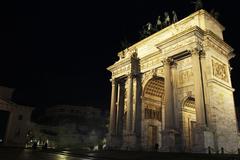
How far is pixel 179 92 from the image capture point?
26594 mm

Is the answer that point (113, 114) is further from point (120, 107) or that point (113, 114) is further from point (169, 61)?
point (169, 61)

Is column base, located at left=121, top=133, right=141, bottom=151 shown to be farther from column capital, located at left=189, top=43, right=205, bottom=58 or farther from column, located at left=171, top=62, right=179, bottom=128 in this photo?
Result: column capital, located at left=189, top=43, right=205, bottom=58

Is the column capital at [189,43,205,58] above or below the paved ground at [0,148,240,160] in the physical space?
above

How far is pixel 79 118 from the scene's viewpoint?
78562 mm

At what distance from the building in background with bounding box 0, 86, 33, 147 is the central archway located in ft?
98.7

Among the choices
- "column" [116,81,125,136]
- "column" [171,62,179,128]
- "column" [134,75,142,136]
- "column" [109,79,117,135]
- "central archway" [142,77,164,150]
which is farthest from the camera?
"column" [116,81,125,136]

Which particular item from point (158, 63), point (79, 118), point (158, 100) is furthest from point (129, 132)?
point (79, 118)

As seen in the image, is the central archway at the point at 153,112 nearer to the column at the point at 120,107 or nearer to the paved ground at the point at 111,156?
the column at the point at 120,107

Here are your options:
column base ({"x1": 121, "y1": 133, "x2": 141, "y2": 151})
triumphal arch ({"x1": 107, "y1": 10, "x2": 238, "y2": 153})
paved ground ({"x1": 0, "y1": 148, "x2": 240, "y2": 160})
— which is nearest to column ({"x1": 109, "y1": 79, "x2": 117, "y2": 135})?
triumphal arch ({"x1": 107, "y1": 10, "x2": 238, "y2": 153})

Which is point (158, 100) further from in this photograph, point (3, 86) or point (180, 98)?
point (3, 86)

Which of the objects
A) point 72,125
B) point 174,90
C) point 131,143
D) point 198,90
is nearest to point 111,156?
point 198,90

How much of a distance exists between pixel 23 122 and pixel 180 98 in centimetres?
3949

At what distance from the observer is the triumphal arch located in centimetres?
2305

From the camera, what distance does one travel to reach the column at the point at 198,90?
2195 centimetres
